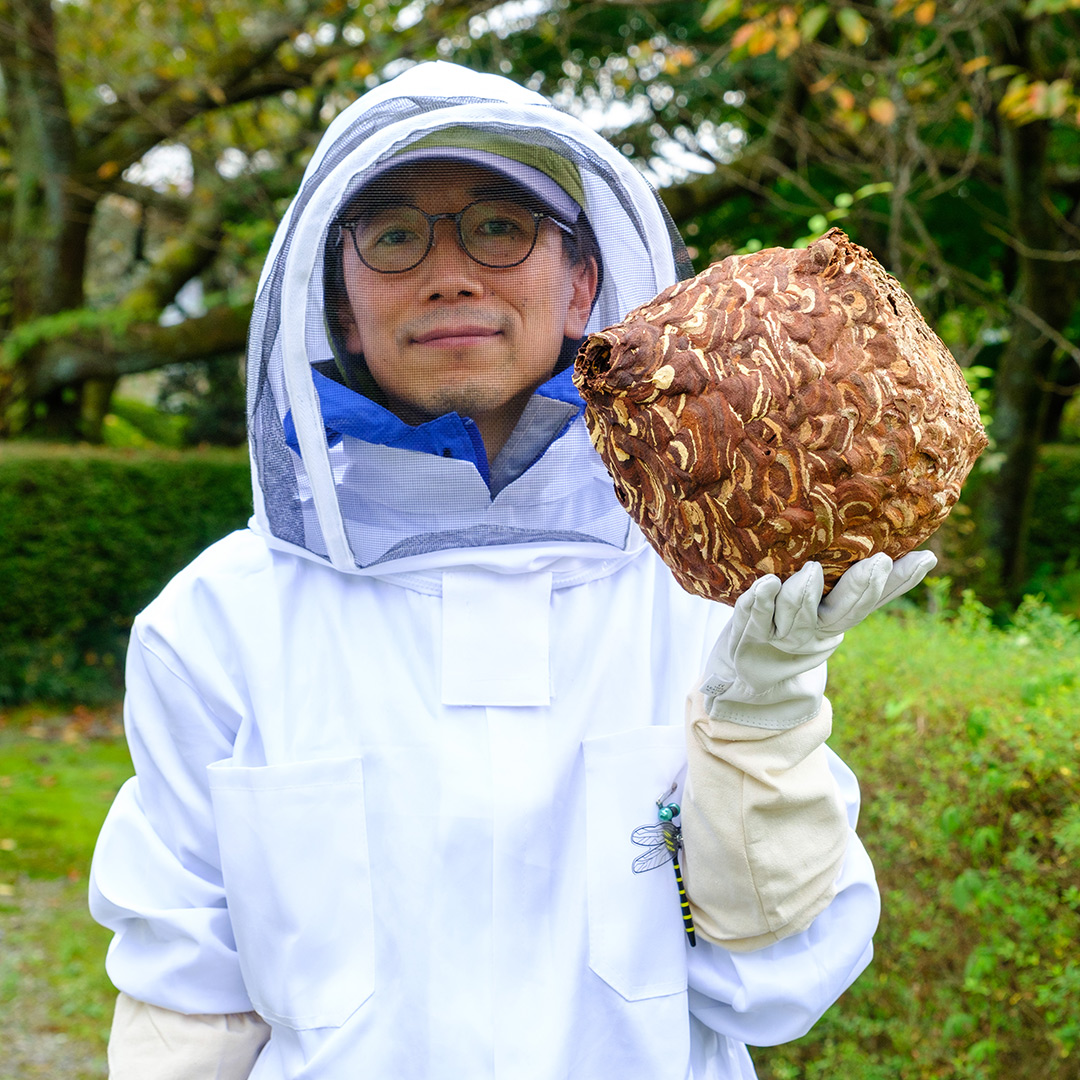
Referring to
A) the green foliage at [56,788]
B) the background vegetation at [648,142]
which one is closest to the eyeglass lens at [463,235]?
the background vegetation at [648,142]

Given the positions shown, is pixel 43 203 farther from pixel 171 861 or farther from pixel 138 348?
pixel 171 861

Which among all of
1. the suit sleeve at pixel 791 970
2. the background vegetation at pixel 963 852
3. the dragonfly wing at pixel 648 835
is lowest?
the background vegetation at pixel 963 852

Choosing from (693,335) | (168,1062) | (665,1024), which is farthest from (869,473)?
(168,1062)

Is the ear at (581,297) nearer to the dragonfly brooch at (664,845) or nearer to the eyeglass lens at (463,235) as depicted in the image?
the eyeglass lens at (463,235)

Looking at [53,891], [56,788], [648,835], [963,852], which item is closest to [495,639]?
[648,835]

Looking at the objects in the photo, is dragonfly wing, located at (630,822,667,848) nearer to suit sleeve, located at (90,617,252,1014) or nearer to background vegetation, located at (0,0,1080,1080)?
suit sleeve, located at (90,617,252,1014)

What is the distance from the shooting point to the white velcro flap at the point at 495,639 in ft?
4.80

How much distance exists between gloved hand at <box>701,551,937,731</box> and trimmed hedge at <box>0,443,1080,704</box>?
6.21m

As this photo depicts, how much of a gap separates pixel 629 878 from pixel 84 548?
684cm

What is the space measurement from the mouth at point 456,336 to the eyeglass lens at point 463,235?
0.35 feet

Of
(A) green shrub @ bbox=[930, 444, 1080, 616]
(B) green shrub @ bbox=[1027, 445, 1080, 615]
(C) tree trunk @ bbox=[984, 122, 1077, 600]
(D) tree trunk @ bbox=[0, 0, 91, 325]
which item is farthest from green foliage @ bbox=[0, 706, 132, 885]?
(B) green shrub @ bbox=[1027, 445, 1080, 615]

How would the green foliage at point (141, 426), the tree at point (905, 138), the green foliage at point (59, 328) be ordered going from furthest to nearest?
the green foliage at point (141, 426) < the green foliage at point (59, 328) < the tree at point (905, 138)

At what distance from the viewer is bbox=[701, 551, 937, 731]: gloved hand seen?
1159mm

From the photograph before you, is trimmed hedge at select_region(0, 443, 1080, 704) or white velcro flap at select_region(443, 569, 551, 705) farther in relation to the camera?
trimmed hedge at select_region(0, 443, 1080, 704)
